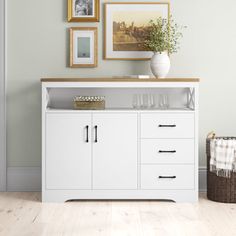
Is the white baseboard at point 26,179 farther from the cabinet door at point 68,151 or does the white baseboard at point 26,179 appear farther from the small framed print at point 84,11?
the small framed print at point 84,11

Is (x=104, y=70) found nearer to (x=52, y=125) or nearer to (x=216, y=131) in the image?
(x=52, y=125)

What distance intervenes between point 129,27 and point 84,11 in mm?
414

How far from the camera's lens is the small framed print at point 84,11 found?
4.76 m

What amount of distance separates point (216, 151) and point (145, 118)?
62cm

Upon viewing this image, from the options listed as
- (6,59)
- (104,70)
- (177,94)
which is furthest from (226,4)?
(6,59)

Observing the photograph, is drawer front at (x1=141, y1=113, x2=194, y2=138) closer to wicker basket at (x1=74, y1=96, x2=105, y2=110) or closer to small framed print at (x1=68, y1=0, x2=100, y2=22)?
wicker basket at (x1=74, y1=96, x2=105, y2=110)

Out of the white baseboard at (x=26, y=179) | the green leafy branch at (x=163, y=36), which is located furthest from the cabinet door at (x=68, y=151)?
the green leafy branch at (x=163, y=36)

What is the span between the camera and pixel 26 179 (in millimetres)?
Answer: 4871

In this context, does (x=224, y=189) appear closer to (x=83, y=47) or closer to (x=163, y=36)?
(x=163, y=36)

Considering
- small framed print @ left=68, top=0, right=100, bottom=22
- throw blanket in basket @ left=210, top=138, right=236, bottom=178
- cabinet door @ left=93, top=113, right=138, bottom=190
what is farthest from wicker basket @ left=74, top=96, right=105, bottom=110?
throw blanket in basket @ left=210, top=138, right=236, bottom=178

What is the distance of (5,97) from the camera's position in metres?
4.83

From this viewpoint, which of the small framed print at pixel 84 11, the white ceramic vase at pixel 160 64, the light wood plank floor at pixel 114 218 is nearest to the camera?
the light wood plank floor at pixel 114 218

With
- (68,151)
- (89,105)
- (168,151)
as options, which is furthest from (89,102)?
(168,151)

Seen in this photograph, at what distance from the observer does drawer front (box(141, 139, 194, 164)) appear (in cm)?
444
